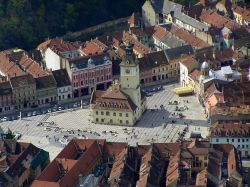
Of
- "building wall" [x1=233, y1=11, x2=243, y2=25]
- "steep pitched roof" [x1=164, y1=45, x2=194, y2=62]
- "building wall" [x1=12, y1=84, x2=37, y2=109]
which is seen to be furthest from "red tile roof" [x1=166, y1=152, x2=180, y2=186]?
"building wall" [x1=233, y1=11, x2=243, y2=25]

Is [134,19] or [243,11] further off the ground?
[243,11]

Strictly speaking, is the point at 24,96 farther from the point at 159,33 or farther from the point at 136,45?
the point at 159,33

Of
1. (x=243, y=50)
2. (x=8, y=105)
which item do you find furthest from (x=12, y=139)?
(x=243, y=50)

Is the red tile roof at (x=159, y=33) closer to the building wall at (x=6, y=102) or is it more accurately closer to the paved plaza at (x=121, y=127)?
the paved plaza at (x=121, y=127)

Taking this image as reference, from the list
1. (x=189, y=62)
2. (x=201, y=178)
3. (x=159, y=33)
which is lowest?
(x=201, y=178)

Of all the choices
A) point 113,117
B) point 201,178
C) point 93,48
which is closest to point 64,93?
point 93,48

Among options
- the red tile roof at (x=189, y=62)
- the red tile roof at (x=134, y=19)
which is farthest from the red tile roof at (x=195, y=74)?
the red tile roof at (x=134, y=19)

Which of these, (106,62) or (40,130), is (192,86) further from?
(40,130)
